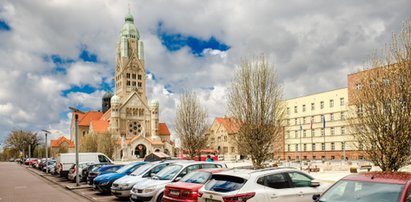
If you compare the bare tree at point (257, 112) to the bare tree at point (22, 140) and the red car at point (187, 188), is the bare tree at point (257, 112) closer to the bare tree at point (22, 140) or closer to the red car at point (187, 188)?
the red car at point (187, 188)

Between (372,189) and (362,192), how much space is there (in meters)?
0.20

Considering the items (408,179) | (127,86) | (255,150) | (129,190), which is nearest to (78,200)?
(129,190)

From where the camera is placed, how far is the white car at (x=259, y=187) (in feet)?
28.7

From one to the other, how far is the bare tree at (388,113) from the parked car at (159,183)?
696 centimetres

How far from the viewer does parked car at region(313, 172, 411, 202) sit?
6.61m

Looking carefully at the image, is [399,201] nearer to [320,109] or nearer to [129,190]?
[129,190]

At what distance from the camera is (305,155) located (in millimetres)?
72438

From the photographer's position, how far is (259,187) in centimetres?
901

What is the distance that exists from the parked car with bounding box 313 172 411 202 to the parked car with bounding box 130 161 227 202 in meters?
6.80

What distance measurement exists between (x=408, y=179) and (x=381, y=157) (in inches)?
337

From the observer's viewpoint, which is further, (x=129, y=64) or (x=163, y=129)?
(x=163, y=129)

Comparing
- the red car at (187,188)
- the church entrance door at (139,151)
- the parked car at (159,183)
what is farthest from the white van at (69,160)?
the church entrance door at (139,151)

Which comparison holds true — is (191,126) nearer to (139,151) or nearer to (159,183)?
(159,183)

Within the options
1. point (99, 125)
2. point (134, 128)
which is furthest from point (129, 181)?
point (99, 125)
